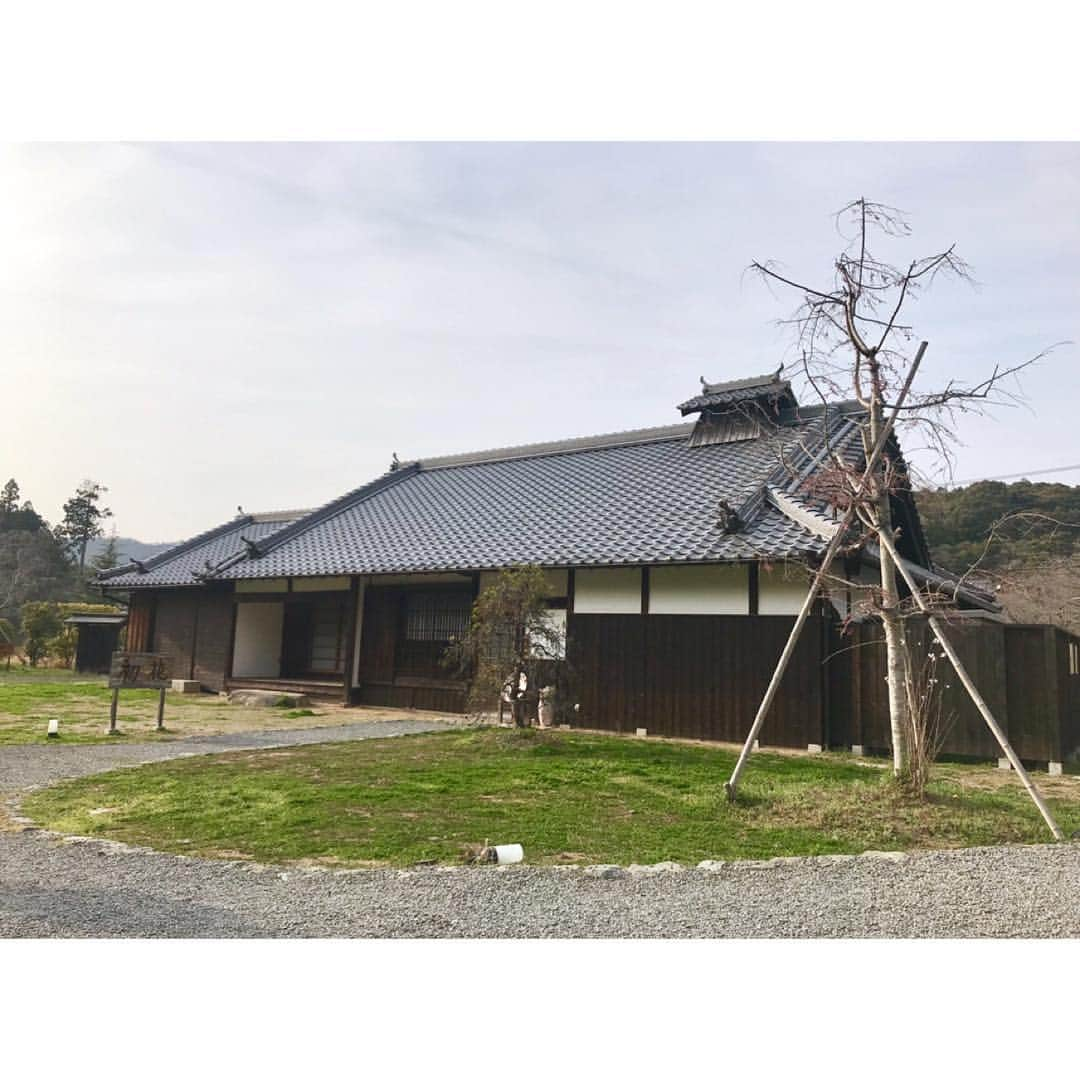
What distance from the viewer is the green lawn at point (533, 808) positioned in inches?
182

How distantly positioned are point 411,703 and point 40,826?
307 inches

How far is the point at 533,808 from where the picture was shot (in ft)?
18.5

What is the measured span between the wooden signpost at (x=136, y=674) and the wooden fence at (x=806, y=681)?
4.81m

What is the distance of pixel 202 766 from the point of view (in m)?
7.43

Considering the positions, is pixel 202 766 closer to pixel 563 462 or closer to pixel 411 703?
pixel 411 703

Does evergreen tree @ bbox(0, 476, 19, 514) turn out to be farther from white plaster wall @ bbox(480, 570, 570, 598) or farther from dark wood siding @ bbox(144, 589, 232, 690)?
white plaster wall @ bbox(480, 570, 570, 598)

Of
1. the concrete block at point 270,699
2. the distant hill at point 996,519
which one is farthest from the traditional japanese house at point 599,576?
the distant hill at point 996,519

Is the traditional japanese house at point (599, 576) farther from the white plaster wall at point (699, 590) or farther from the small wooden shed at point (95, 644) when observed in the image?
→ the small wooden shed at point (95, 644)

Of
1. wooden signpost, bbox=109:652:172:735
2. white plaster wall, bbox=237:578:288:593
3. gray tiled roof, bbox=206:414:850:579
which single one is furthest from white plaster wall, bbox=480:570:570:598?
white plaster wall, bbox=237:578:288:593

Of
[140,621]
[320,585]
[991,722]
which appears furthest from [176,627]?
[991,722]

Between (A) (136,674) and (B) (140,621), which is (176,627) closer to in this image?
(B) (140,621)

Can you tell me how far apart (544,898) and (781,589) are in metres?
6.26

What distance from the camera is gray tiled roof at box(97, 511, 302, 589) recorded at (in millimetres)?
17391

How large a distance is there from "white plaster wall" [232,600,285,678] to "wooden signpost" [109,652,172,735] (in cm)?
547
